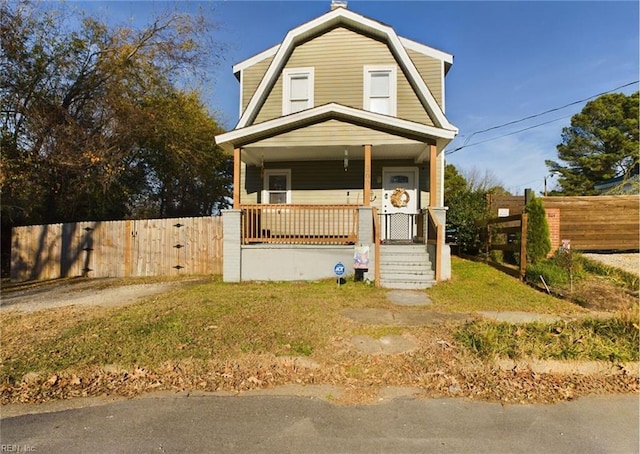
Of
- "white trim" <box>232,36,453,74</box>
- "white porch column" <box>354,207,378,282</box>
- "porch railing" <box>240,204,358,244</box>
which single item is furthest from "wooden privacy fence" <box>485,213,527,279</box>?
"white trim" <box>232,36,453,74</box>

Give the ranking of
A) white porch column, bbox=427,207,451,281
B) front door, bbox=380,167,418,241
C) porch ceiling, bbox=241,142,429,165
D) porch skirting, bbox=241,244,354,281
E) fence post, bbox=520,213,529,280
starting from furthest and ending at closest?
1. front door, bbox=380,167,418,241
2. porch ceiling, bbox=241,142,429,165
3. porch skirting, bbox=241,244,354,281
4. white porch column, bbox=427,207,451,281
5. fence post, bbox=520,213,529,280

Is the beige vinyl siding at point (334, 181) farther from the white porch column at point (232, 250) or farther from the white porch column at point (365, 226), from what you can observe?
the white porch column at point (232, 250)

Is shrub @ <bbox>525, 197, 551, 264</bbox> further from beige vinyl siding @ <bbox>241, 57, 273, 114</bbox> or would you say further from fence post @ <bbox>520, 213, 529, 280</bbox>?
beige vinyl siding @ <bbox>241, 57, 273, 114</bbox>

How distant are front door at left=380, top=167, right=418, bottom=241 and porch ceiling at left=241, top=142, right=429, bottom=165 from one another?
0.58m

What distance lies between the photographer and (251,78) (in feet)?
41.9

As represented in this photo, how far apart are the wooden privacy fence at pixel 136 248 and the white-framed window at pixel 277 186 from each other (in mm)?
2054

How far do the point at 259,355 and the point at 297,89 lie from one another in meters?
9.95

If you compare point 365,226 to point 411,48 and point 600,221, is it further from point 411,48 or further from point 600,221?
point 600,221

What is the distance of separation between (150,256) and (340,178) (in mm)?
6444

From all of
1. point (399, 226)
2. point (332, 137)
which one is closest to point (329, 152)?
point (332, 137)

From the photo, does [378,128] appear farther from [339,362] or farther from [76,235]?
[76,235]

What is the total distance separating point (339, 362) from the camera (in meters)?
4.12

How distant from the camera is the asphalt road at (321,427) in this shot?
9.09ft

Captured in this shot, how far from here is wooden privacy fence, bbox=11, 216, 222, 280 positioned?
1130cm
